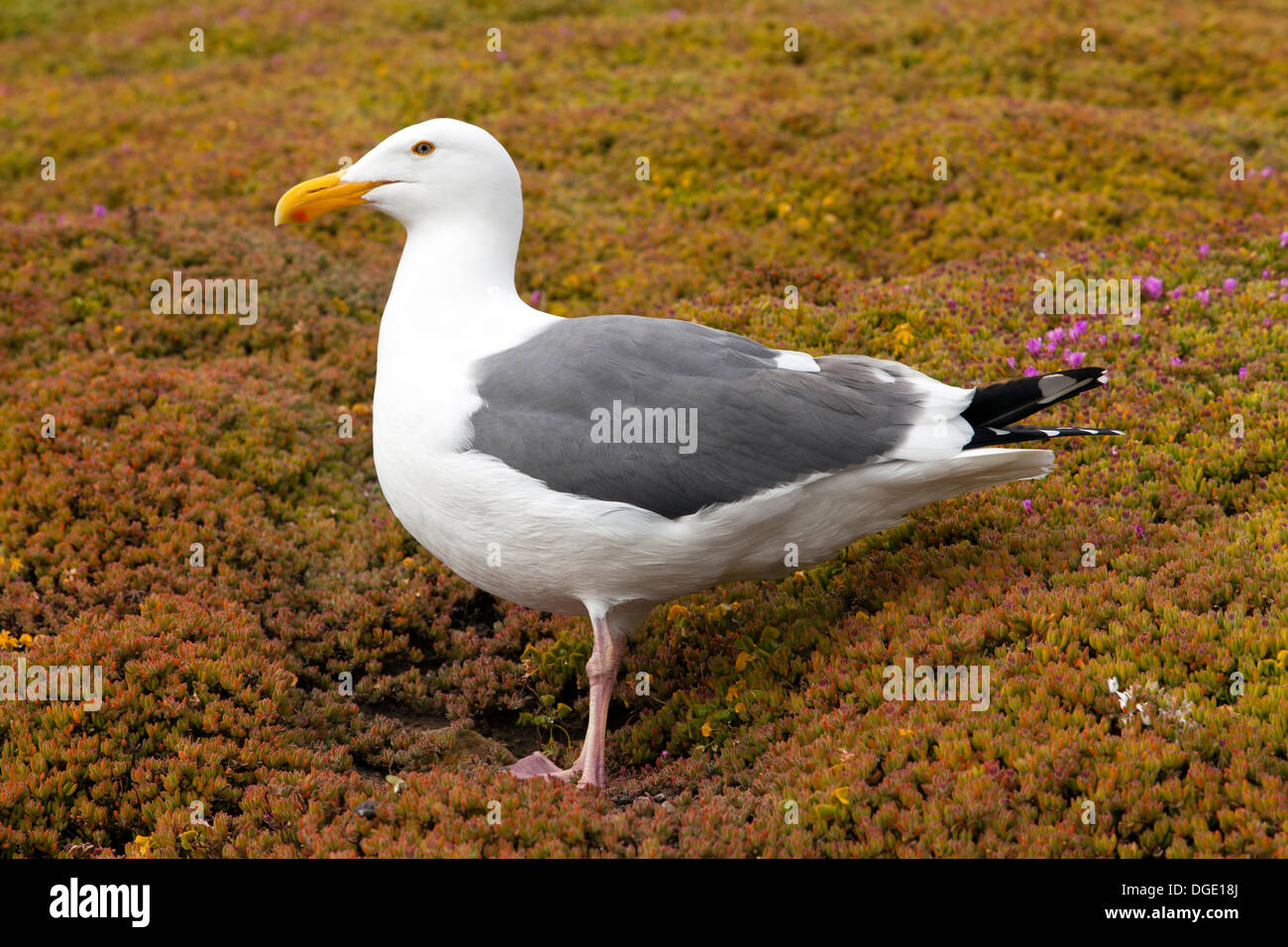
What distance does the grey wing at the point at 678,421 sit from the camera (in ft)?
18.9

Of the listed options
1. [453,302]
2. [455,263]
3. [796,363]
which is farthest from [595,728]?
[455,263]

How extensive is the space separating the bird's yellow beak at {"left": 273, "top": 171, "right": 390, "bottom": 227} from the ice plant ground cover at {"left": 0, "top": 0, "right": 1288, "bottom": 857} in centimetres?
258

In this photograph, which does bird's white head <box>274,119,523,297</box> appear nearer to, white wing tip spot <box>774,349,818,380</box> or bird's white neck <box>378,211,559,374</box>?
bird's white neck <box>378,211,559,374</box>

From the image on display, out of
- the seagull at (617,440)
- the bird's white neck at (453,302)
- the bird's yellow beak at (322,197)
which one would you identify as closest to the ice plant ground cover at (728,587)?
the seagull at (617,440)

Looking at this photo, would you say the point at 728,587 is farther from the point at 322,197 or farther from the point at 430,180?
the point at 322,197

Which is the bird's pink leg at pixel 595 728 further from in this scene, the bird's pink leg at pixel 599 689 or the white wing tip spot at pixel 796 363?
the white wing tip spot at pixel 796 363

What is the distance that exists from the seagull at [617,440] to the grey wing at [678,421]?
0.4 inches

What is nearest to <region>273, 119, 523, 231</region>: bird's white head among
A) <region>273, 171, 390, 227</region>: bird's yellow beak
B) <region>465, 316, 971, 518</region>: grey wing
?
<region>273, 171, 390, 227</region>: bird's yellow beak

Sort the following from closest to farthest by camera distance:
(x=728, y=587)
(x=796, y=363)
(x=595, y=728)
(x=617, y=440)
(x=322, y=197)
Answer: (x=617, y=440) → (x=595, y=728) → (x=796, y=363) → (x=322, y=197) → (x=728, y=587)

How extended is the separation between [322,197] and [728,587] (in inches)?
143

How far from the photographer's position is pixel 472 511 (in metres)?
5.99

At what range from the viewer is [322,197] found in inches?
266
